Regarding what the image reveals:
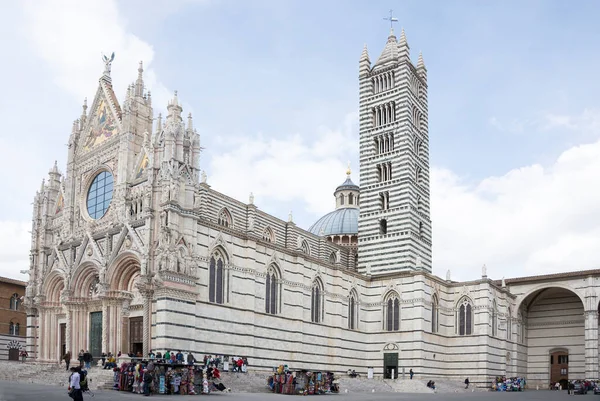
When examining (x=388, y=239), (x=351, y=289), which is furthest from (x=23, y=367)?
(x=388, y=239)

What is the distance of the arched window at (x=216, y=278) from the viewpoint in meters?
35.8

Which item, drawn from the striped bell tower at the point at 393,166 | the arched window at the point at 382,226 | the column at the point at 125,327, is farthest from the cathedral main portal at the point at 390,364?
the column at the point at 125,327

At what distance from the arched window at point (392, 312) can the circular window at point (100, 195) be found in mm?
20981

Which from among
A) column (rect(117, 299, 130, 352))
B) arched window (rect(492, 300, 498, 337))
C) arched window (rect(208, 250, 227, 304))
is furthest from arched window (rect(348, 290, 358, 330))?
column (rect(117, 299, 130, 352))

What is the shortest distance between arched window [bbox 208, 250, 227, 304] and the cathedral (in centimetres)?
12

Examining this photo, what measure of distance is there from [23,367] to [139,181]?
11.3 m

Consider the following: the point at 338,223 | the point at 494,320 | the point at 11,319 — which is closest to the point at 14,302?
the point at 11,319

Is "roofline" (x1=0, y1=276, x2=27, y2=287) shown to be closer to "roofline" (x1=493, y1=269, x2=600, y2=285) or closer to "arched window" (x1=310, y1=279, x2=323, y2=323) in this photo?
"arched window" (x1=310, y1=279, x2=323, y2=323)

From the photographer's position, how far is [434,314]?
4888 cm

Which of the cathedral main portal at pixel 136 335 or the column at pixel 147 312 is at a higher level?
the column at pixel 147 312

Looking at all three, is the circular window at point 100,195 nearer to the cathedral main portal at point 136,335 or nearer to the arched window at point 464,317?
the cathedral main portal at point 136,335

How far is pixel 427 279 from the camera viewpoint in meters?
47.9

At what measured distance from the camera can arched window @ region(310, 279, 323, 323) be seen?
4366cm

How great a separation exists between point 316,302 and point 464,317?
497 inches
